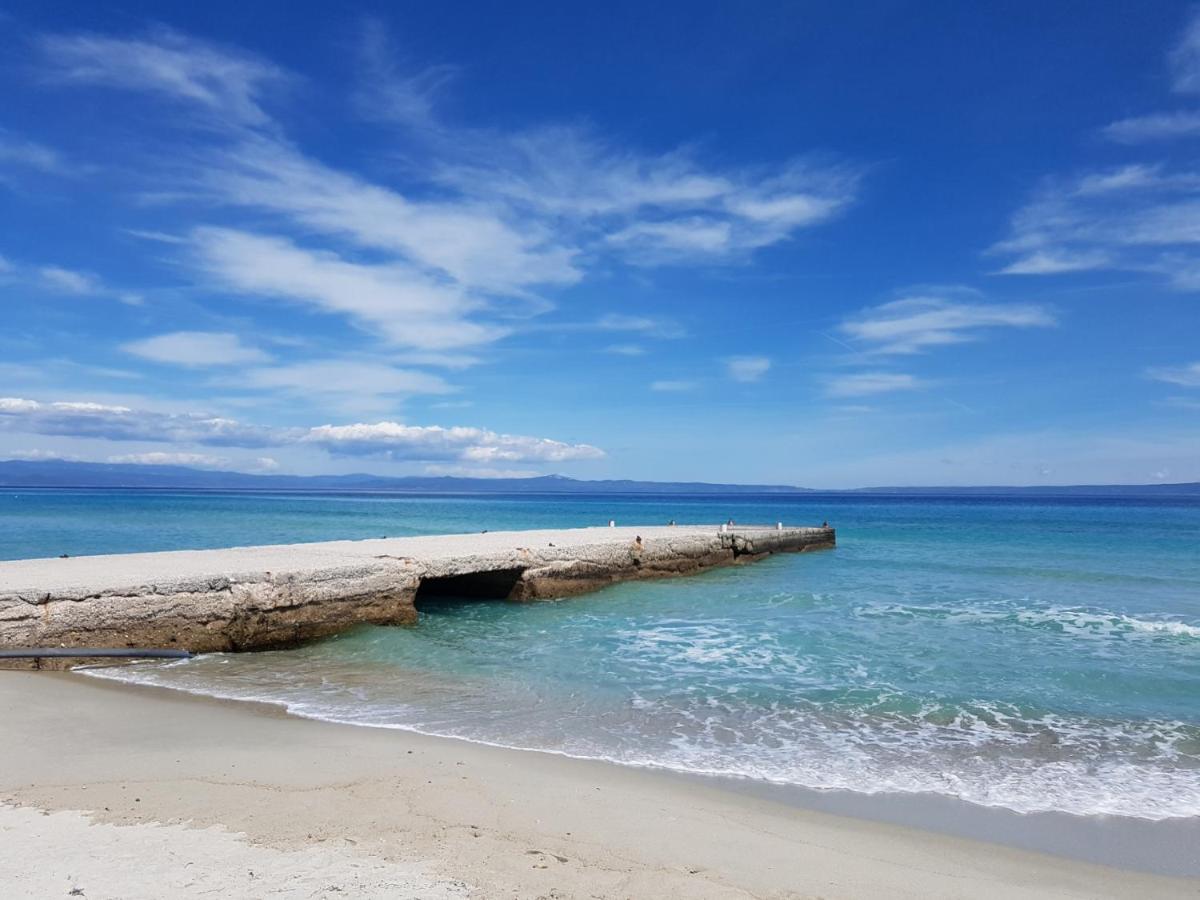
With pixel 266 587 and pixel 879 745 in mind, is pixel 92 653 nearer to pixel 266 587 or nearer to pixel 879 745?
pixel 266 587

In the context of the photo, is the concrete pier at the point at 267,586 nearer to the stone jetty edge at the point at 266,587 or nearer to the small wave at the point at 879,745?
the stone jetty edge at the point at 266,587

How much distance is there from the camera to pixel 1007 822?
531cm

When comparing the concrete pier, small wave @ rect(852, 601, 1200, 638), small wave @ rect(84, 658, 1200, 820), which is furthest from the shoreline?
small wave @ rect(852, 601, 1200, 638)

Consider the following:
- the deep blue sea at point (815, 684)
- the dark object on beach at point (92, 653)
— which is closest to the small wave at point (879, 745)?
the deep blue sea at point (815, 684)

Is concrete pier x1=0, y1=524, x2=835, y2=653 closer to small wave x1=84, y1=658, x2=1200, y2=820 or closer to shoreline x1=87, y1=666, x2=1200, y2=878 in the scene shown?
small wave x1=84, y1=658, x2=1200, y2=820

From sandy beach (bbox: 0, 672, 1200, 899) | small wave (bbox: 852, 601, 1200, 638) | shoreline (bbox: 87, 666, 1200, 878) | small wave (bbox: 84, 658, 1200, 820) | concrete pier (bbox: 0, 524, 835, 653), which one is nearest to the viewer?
sandy beach (bbox: 0, 672, 1200, 899)

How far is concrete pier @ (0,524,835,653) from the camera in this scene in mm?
9289

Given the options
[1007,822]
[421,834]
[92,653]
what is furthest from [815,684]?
[92,653]

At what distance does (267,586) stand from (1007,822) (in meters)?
9.36

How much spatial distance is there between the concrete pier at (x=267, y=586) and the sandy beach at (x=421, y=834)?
10.5 ft

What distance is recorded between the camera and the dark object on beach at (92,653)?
8766 mm

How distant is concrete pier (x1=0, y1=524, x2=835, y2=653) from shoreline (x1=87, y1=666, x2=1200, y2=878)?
6.19m

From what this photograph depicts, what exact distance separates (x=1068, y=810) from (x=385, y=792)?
16.0 ft

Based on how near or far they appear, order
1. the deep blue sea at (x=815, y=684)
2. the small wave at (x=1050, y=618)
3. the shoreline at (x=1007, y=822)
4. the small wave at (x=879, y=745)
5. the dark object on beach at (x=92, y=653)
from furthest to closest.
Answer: the small wave at (x=1050, y=618) → the dark object on beach at (x=92, y=653) → the deep blue sea at (x=815, y=684) → the small wave at (x=879, y=745) → the shoreline at (x=1007, y=822)
